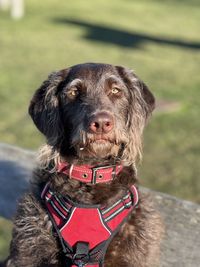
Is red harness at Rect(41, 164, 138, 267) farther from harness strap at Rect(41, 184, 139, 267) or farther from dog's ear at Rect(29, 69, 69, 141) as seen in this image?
dog's ear at Rect(29, 69, 69, 141)

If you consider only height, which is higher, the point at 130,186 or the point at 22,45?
the point at 130,186

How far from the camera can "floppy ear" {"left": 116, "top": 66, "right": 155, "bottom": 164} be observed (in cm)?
354

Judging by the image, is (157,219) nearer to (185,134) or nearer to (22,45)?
(185,134)

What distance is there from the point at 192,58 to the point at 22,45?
14.7ft

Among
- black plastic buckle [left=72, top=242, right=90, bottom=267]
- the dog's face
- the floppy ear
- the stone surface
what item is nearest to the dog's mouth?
the dog's face

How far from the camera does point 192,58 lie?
45.0 feet

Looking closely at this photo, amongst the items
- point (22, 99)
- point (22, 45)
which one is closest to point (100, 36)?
point (22, 45)

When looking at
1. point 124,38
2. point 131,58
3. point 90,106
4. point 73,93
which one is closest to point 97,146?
point 90,106

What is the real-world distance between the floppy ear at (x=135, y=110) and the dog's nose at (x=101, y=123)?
34cm

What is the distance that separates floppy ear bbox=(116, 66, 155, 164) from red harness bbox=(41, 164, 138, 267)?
0.41 metres

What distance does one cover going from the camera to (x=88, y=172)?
11.4ft

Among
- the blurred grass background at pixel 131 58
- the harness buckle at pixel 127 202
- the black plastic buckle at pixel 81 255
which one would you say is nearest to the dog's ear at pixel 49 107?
the harness buckle at pixel 127 202

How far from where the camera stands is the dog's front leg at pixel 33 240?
3.46 meters

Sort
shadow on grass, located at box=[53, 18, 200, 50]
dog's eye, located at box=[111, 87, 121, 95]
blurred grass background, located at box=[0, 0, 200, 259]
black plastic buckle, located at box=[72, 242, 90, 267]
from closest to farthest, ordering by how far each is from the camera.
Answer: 1. black plastic buckle, located at box=[72, 242, 90, 267]
2. dog's eye, located at box=[111, 87, 121, 95]
3. blurred grass background, located at box=[0, 0, 200, 259]
4. shadow on grass, located at box=[53, 18, 200, 50]
